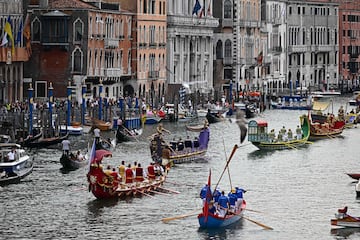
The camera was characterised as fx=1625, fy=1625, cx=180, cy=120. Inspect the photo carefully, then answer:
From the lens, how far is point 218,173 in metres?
47.7

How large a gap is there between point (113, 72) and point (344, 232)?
33948mm

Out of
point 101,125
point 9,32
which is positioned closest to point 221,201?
point 101,125

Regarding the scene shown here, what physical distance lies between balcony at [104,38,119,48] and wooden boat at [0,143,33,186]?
76.9ft

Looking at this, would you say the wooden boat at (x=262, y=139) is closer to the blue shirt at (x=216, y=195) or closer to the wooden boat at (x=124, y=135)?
the wooden boat at (x=124, y=135)

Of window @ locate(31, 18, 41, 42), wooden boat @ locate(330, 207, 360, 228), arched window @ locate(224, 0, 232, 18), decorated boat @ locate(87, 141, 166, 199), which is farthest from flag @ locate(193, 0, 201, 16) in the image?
wooden boat @ locate(330, 207, 360, 228)

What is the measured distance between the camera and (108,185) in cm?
4088

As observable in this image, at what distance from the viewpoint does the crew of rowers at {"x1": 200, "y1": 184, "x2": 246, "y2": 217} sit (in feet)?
122

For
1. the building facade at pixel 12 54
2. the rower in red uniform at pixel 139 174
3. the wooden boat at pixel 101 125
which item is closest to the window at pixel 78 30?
the building facade at pixel 12 54

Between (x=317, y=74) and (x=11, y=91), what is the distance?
4403 centimetres

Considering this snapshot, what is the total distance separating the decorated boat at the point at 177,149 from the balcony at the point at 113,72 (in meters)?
18.1

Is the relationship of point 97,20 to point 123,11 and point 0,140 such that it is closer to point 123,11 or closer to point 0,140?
point 123,11

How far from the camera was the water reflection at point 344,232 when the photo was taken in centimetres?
3688

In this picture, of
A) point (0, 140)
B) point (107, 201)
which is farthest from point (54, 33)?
point (107, 201)

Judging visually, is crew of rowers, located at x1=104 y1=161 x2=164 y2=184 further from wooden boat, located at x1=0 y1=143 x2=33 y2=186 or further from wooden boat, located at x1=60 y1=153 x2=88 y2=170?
wooden boat, located at x1=60 y1=153 x2=88 y2=170
